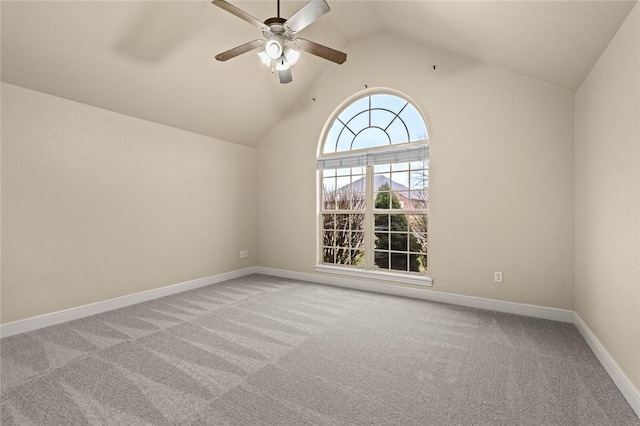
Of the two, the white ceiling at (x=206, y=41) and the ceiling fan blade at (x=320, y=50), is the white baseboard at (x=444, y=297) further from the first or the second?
the ceiling fan blade at (x=320, y=50)

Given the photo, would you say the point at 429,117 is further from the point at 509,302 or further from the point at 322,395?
the point at 322,395

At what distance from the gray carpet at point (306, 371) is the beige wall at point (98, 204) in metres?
0.52

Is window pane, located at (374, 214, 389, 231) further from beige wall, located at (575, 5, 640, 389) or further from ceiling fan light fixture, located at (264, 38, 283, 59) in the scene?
ceiling fan light fixture, located at (264, 38, 283, 59)

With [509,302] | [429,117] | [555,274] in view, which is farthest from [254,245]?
[555,274]

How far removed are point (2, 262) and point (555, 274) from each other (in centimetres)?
535

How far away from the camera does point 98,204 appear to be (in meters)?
3.23

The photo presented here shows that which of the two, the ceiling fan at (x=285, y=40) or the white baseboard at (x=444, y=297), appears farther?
the white baseboard at (x=444, y=297)

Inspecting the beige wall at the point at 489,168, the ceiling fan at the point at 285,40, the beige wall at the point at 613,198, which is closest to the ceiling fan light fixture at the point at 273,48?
the ceiling fan at the point at 285,40

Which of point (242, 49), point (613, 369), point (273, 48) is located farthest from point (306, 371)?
point (242, 49)

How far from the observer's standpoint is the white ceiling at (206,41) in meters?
2.21

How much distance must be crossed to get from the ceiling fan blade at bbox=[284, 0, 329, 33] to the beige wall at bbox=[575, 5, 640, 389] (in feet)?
6.31

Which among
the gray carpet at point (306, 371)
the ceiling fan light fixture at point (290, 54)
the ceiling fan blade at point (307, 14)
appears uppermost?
the ceiling fan blade at point (307, 14)

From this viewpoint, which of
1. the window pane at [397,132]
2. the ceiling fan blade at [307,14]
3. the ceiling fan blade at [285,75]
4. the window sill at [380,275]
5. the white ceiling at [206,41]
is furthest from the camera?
the window pane at [397,132]

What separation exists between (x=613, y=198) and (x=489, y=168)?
4.39ft
